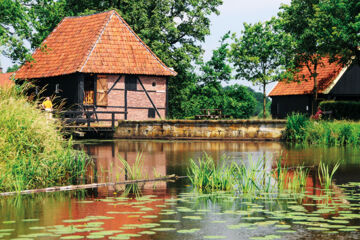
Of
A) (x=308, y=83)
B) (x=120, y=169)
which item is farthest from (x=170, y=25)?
(x=120, y=169)

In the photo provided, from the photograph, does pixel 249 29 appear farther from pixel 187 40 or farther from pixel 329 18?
pixel 329 18

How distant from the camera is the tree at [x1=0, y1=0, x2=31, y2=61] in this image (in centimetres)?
2923

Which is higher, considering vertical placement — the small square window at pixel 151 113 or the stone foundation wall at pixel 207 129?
the small square window at pixel 151 113

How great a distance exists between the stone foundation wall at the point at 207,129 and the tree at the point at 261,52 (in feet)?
77.2

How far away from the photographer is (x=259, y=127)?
30.9m

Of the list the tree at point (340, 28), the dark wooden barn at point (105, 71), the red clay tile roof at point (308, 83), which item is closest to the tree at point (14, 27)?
the dark wooden barn at point (105, 71)

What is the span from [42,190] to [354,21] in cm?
3044

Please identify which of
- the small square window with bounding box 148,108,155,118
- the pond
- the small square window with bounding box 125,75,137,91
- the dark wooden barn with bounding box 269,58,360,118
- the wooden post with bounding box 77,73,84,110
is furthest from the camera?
the dark wooden barn with bounding box 269,58,360,118

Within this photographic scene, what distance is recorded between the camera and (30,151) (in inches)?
450

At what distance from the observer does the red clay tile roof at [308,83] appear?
51.2 metres

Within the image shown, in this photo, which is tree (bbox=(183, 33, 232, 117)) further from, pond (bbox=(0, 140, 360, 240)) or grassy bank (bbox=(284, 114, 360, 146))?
pond (bbox=(0, 140, 360, 240))

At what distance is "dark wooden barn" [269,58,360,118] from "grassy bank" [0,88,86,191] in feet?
131

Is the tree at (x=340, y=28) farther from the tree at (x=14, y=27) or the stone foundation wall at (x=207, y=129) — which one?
the tree at (x=14, y=27)

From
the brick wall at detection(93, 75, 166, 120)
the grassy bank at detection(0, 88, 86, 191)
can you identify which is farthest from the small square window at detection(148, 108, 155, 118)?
the grassy bank at detection(0, 88, 86, 191)
